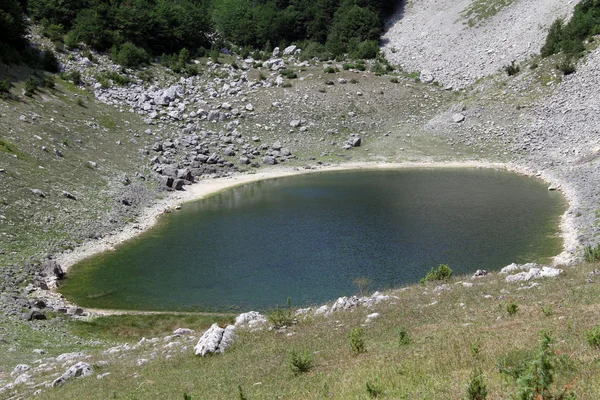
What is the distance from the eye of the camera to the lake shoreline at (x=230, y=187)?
36625 mm

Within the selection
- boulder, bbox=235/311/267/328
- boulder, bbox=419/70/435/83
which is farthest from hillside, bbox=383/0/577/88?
boulder, bbox=235/311/267/328

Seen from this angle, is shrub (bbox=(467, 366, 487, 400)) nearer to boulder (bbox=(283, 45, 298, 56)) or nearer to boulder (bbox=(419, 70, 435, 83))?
boulder (bbox=(419, 70, 435, 83))

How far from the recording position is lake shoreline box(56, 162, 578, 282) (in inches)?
1442

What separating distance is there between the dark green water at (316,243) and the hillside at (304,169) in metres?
2.31

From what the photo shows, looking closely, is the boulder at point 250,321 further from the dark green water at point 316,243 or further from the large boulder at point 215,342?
the dark green water at point 316,243

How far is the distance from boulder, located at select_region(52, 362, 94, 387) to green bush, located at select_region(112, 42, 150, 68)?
218 feet

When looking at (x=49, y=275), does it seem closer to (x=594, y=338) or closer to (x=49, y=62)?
(x=594, y=338)

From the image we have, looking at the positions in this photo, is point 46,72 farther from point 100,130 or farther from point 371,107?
point 371,107

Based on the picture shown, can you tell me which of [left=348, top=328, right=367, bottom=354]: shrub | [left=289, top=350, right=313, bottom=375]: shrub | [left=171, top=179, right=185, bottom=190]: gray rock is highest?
[left=348, top=328, right=367, bottom=354]: shrub

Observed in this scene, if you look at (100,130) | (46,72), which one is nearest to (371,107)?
(100,130)

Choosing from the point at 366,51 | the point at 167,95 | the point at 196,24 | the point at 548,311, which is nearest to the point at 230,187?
the point at 167,95

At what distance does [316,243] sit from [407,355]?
86.5ft

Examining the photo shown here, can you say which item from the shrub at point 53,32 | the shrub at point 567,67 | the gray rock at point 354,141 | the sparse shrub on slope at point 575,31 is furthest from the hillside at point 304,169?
the sparse shrub on slope at point 575,31

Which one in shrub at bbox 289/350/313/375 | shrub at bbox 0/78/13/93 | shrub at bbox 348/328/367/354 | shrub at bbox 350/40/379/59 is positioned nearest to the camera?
shrub at bbox 289/350/313/375
